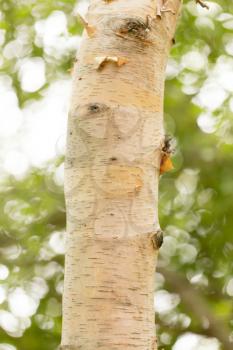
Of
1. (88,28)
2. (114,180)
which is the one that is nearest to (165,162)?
(114,180)

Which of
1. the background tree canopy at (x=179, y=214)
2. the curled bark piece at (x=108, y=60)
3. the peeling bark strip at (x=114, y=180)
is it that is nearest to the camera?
the peeling bark strip at (x=114, y=180)

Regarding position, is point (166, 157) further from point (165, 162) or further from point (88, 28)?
point (88, 28)

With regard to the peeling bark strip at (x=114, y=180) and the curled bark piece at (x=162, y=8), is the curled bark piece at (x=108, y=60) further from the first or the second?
the curled bark piece at (x=162, y=8)

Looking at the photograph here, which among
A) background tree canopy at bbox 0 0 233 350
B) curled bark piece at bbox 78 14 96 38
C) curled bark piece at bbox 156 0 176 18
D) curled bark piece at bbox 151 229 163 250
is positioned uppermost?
curled bark piece at bbox 156 0 176 18

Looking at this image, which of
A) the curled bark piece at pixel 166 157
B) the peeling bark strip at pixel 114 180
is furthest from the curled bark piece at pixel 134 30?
the curled bark piece at pixel 166 157

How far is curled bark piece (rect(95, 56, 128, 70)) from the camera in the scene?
1.02 metres

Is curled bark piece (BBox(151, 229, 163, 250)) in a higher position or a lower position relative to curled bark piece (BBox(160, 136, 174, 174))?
lower

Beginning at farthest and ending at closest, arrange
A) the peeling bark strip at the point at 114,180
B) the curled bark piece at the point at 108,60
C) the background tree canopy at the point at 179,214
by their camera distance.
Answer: the background tree canopy at the point at 179,214
the curled bark piece at the point at 108,60
the peeling bark strip at the point at 114,180

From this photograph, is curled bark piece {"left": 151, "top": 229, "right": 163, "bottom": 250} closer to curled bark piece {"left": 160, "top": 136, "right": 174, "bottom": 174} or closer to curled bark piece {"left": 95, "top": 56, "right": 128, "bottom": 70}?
curled bark piece {"left": 160, "top": 136, "right": 174, "bottom": 174}

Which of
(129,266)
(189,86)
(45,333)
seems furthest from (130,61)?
(189,86)

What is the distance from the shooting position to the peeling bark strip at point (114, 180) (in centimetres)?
90

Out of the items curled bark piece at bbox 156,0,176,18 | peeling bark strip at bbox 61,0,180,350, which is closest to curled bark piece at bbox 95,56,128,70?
peeling bark strip at bbox 61,0,180,350

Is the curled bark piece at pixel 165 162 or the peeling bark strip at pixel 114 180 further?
the curled bark piece at pixel 165 162

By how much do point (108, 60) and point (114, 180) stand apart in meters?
0.18
